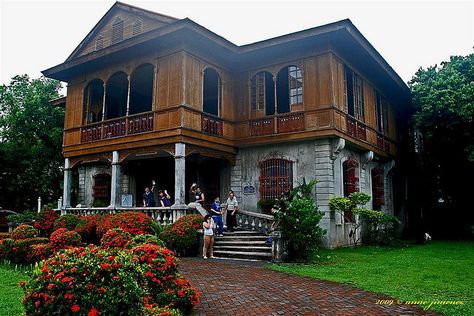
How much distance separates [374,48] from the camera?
17109 millimetres

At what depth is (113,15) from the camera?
18578mm

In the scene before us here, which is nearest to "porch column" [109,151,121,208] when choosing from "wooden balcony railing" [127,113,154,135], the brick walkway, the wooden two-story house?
the wooden two-story house

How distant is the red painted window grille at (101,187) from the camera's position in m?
21.0

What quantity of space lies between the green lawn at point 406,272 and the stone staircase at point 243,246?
1.51 metres

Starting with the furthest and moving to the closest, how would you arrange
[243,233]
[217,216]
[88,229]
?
[88,229] < [217,216] < [243,233]

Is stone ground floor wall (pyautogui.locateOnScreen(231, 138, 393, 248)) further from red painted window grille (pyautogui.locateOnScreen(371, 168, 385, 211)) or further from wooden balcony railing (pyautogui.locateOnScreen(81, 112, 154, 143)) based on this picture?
wooden balcony railing (pyautogui.locateOnScreen(81, 112, 154, 143))

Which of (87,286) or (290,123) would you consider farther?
(290,123)

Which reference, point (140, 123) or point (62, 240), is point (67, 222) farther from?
point (62, 240)

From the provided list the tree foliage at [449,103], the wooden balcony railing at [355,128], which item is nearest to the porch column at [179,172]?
the wooden balcony railing at [355,128]

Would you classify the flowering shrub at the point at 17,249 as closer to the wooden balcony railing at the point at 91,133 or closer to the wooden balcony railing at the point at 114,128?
the wooden balcony railing at the point at 114,128

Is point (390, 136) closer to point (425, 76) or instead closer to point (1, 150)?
point (425, 76)

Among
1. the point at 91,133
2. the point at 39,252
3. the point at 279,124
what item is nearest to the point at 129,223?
the point at 39,252

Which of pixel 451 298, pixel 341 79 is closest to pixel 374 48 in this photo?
pixel 341 79

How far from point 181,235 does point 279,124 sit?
6.00m
